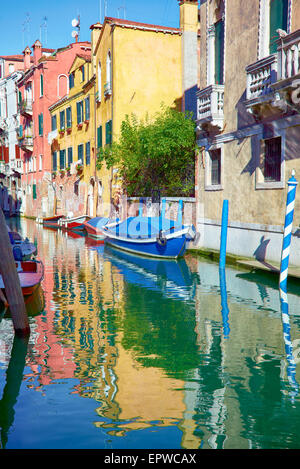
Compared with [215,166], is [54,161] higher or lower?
higher

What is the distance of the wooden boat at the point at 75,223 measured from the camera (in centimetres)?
2542

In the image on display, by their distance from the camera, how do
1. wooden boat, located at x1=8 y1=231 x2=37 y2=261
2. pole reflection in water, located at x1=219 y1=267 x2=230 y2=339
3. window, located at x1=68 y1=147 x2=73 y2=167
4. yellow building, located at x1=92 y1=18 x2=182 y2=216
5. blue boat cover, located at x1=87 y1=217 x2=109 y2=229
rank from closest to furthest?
pole reflection in water, located at x1=219 y1=267 x2=230 y2=339
wooden boat, located at x1=8 y1=231 x2=37 y2=261
blue boat cover, located at x1=87 y1=217 x2=109 y2=229
yellow building, located at x1=92 y1=18 x2=182 y2=216
window, located at x1=68 y1=147 x2=73 y2=167

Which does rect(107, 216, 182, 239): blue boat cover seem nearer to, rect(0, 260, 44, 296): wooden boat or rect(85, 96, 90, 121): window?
rect(0, 260, 44, 296): wooden boat

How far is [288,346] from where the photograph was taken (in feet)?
20.9

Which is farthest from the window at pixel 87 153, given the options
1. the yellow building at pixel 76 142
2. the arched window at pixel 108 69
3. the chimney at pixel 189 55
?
the chimney at pixel 189 55

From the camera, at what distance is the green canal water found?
404 centimetres

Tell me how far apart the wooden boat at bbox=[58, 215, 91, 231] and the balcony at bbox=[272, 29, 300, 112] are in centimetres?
1598

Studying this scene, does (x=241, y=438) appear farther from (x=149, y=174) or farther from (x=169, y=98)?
(x=169, y=98)

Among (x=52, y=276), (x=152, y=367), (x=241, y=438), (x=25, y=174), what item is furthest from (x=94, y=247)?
(x=25, y=174)

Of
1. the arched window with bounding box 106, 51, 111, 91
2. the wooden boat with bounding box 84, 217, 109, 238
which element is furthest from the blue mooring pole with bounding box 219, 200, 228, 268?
the arched window with bounding box 106, 51, 111, 91

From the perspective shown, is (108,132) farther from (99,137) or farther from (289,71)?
(289,71)

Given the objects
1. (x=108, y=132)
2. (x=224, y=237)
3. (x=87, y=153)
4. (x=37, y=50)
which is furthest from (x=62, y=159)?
(x=224, y=237)

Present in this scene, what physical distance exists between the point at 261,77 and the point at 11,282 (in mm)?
8321

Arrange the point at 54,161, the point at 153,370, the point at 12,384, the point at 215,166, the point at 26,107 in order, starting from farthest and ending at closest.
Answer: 1. the point at 26,107
2. the point at 54,161
3. the point at 215,166
4. the point at 153,370
5. the point at 12,384
